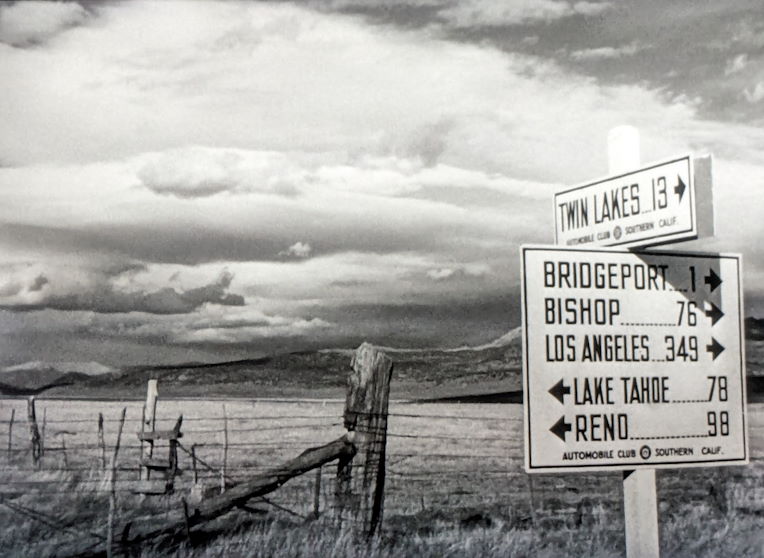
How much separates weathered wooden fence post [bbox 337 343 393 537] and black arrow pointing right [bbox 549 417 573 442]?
3.15m

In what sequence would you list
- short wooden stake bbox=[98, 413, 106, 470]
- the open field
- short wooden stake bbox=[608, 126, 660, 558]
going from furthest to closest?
short wooden stake bbox=[98, 413, 106, 470] → the open field → short wooden stake bbox=[608, 126, 660, 558]

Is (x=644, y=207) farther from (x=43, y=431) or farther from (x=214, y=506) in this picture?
(x=43, y=431)

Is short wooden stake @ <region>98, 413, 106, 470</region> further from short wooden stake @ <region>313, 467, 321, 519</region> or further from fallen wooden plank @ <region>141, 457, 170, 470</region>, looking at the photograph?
short wooden stake @ <region>313, 467, 321, 519</region>

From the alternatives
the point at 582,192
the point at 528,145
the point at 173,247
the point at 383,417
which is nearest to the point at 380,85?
the point at 528,145

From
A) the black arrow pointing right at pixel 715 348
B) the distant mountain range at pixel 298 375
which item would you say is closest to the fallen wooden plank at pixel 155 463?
the distant mountain range at pixel 298 375

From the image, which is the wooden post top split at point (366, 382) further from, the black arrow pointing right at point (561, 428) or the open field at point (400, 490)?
the black arrow pointing right at point (561, 428)

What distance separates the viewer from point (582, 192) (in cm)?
448

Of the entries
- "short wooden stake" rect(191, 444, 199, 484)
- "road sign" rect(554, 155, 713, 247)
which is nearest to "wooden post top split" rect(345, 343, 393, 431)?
"short wooden stake" rect(191, 444, 199, 484)

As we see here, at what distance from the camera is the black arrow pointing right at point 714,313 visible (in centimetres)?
430

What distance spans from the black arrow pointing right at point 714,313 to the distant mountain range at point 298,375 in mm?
3277

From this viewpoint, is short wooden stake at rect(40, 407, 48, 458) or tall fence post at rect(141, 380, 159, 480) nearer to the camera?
short wooden stake at rect(40, 407, 48, 458)

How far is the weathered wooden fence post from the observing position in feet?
23.0

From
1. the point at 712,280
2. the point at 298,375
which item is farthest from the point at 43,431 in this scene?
the point at 712,280

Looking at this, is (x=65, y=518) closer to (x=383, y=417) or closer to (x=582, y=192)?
(x=383, y=417)
